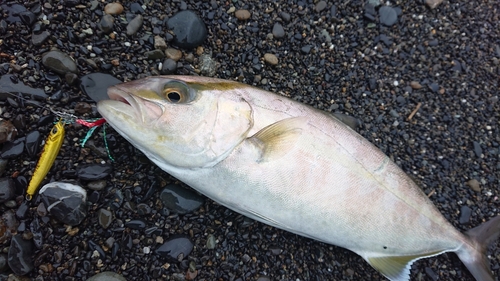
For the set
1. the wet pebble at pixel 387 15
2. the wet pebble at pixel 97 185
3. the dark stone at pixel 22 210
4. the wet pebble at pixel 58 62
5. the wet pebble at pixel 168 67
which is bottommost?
the dark stone at pixel 22 210

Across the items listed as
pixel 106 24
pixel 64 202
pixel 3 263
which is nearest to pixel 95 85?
pixel 106 24

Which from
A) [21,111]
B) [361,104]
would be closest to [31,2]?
[21,111]

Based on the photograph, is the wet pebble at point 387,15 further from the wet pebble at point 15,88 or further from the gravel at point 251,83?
the wet pebble at point 15,88

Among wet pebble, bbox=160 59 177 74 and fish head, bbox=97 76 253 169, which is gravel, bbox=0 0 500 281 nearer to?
wet pebble, bbox=160 59 177 74

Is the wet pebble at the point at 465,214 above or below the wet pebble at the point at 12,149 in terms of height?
above

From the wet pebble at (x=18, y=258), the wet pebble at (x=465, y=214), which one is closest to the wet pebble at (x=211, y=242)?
the wet pebble at (x=18, y=258)

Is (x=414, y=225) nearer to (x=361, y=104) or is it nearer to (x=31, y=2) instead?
(x=361, y=104)

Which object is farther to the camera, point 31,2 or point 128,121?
point 31,2
